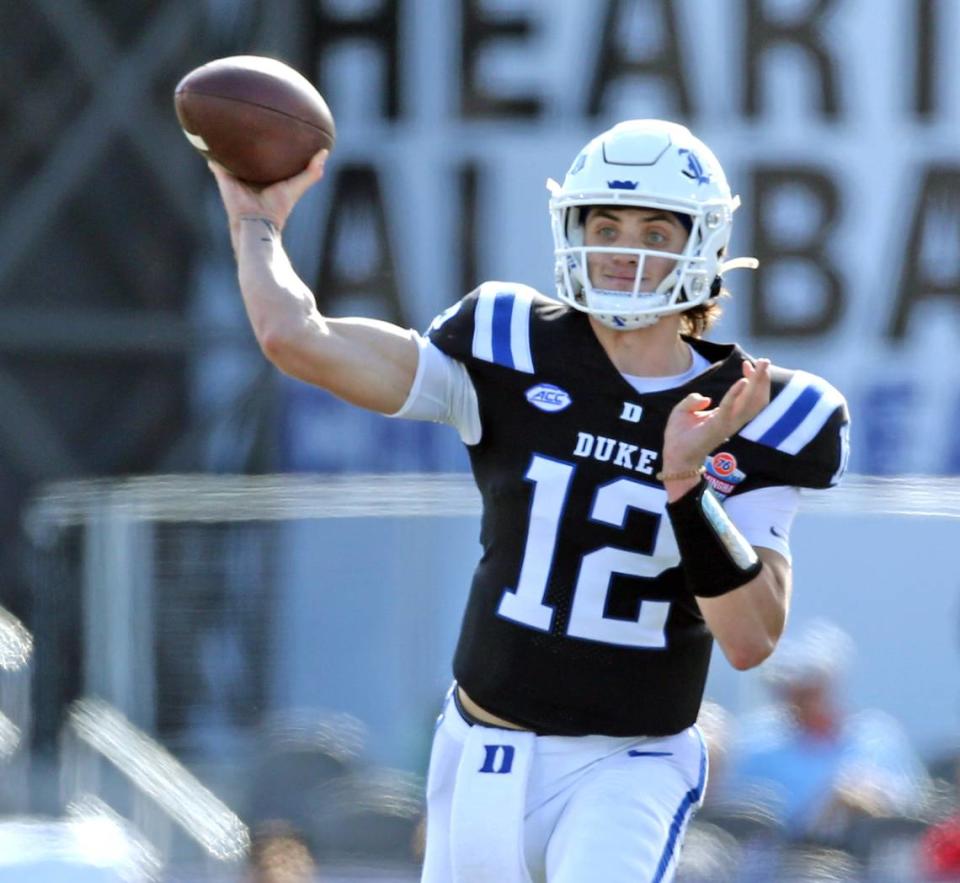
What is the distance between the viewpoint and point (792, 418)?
3.27m

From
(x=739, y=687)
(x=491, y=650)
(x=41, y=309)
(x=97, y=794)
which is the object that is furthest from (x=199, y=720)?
(x=41, y=309)

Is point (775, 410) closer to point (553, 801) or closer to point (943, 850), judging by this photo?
point (553, 801)

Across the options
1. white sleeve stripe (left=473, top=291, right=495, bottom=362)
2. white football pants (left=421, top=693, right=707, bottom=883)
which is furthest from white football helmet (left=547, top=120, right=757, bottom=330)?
white football pants (left=421, top=693, right=707, bottom=883)

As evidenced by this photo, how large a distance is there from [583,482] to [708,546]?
1.04 feet

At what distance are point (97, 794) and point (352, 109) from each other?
189 inches

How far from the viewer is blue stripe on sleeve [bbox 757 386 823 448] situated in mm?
3242

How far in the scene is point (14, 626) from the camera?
5.97 meters

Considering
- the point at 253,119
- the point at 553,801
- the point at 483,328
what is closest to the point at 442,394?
the point at 483,328

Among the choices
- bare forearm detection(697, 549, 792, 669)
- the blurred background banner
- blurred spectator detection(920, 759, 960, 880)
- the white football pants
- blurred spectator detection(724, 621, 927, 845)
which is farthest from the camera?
the blurred background banner

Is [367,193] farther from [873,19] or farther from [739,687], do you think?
[739,687]

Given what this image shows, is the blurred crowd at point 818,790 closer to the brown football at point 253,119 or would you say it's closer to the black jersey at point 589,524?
the black jersey at point 589,524

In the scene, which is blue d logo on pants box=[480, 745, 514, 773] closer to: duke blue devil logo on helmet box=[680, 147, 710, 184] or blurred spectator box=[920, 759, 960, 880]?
duke blue devil logo on helmet box=[680, 147, 710, 184]

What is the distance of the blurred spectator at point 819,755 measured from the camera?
17.4ft

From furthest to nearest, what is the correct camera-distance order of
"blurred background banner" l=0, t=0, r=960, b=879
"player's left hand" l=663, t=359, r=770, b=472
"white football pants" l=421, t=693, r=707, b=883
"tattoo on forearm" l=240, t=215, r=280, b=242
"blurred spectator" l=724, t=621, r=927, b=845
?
"blurred background banner" l=0, t=0, r=960, b=879, "blurred spectator" l=724, t=621, r=927, b=845, "tattoo on forearm" l=240, t=215, r=280, b=242, "white football pants" l=421, t=693, r=707, b=883, "player's left hand" l=663, t=359, r=770, b=472
